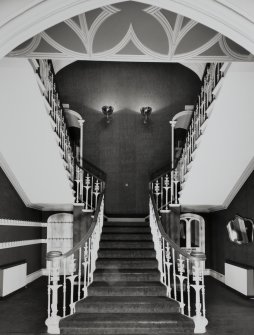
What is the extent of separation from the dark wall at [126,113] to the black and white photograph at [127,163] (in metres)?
0.03

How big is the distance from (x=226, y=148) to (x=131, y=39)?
357 centimetres

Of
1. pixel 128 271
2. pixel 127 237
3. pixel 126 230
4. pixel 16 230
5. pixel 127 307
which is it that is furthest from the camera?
pixel 126 230

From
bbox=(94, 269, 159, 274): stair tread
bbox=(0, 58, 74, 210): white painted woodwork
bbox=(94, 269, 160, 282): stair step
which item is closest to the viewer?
bbox=(0, 58, 74, 210): white painted woodwork

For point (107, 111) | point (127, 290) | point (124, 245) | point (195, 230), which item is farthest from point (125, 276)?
point (107, 111)

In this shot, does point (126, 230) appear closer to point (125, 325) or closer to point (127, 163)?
point (127, 163)

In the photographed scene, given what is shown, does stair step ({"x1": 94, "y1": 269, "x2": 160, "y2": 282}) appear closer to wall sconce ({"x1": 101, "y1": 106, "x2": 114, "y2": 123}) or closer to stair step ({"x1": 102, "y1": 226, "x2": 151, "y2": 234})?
stair step ({"x1": 102, "y1": 226, "x2": 151, "y2": 234})

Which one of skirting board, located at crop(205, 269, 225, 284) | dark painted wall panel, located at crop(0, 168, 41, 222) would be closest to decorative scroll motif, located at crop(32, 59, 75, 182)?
dark painted wall panel, located at crop(0, 168, 41, 222)

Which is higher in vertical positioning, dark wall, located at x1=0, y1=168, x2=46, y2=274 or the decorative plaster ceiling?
the decorative plaster ceiling

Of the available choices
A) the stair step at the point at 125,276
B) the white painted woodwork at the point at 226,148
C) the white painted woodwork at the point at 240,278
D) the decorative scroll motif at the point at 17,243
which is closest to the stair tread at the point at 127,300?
the stair step at the point at 125,276

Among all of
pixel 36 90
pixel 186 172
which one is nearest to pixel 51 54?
pixel 36 90

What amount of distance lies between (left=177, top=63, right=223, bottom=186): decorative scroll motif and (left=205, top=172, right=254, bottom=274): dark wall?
145cm

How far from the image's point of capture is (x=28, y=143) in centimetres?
690

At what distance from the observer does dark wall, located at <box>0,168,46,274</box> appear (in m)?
8.01

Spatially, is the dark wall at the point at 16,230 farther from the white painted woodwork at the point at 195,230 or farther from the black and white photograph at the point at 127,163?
the white painted woodwork at the point at 195,230
